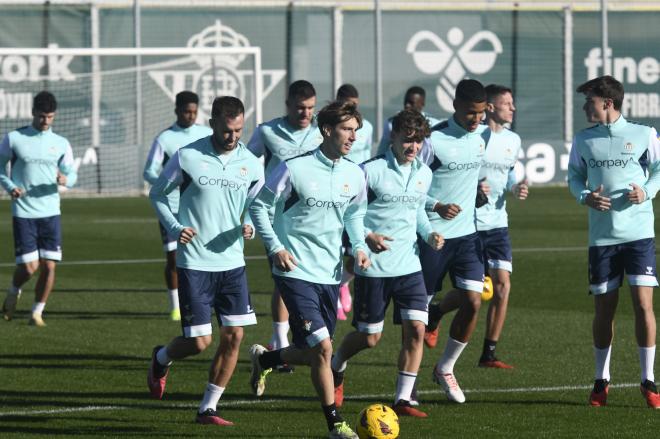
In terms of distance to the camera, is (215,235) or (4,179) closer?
(215,235)

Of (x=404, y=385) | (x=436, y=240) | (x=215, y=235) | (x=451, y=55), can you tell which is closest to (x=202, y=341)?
(x=215, y=235)

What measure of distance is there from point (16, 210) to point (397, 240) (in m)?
6.47

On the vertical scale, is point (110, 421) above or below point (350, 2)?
below

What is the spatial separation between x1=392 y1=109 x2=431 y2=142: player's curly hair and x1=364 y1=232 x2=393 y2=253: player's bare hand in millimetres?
790

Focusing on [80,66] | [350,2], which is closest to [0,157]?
[80,66]

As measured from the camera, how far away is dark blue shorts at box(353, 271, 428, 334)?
10.2 meters

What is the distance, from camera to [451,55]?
1613 inches

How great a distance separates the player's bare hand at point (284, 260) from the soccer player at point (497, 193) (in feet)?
12.3

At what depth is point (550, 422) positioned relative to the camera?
9969 millimetres

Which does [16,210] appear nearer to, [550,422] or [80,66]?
[550,422]

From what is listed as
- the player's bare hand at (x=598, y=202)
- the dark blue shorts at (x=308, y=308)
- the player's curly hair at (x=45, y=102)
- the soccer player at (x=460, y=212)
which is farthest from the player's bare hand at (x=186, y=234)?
the player's curly hair at (x=45, y=102)

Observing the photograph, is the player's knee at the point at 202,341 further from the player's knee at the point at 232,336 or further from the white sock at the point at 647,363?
the white sock at the point at 647,363

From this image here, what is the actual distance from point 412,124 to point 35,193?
21.3 feet

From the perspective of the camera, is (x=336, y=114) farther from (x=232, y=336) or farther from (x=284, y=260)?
(x=232, y=336)
